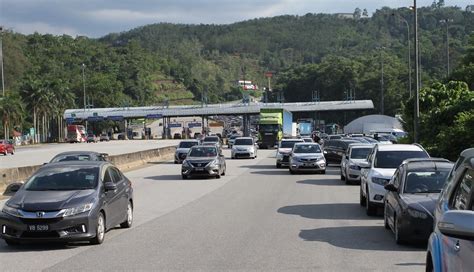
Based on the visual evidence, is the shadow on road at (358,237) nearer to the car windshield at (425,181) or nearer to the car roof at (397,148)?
the car windshield at (425,181)

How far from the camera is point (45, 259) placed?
438 inches

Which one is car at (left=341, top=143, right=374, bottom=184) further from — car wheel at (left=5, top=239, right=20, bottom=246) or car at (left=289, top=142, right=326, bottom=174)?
car wheel at (left=5, top=239, right=20, bottom=246)

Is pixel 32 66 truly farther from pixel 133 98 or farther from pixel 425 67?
pixel 425 67

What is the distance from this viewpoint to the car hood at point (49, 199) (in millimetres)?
11906

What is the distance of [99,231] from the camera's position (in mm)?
12570

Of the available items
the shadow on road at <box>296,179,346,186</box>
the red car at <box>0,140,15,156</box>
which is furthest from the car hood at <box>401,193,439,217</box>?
the red car at <box>0,140,15,156</box>

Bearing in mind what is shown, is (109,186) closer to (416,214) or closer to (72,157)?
(416,214)

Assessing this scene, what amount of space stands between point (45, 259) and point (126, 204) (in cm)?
372

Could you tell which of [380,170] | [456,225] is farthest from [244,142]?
[456,225]

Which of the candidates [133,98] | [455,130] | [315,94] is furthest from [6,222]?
[133,98]

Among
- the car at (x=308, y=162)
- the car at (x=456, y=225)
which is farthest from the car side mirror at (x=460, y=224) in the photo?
the car at (x=308, y=162)

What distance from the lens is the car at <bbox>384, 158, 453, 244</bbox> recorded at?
11.6 meters

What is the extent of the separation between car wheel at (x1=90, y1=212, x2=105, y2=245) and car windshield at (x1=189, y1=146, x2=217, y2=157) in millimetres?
20311

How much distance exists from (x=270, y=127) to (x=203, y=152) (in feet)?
130
